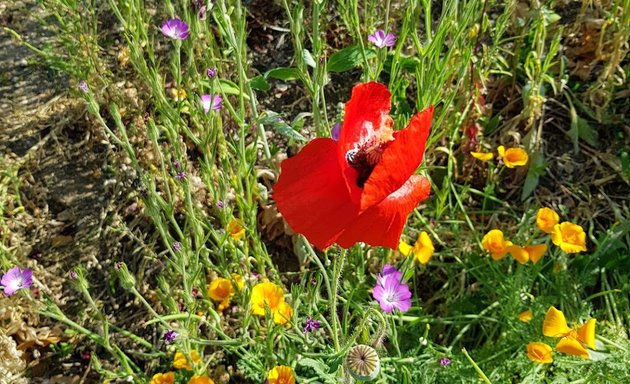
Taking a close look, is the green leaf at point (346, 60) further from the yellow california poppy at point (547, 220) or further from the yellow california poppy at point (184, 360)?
the yellow california poppy at point (184, 360)

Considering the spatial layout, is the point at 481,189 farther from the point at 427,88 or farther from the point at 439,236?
the point at 427,88

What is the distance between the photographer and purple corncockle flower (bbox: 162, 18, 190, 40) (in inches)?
62.2

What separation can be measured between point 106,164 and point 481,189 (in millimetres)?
1486

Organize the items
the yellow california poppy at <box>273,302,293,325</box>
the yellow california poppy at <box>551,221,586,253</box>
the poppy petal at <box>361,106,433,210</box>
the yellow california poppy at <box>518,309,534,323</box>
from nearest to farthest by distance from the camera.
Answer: the poppy petal at <box>361,106,433,210</box>
the yellow california poppy at <box>273,302,293,325</box>
the yellow california poppy at <box>518,309,534,323</box>
the yellow california poppy at <box>551,221,586,253</box>

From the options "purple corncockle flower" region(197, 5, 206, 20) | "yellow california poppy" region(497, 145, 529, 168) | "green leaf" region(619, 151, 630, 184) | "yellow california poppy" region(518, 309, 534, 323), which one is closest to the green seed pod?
"yellow california poppy" region(518, 309, 534, 323)

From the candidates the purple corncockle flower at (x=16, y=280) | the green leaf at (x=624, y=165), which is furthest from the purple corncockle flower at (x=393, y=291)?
the green leaf at (x=624, y=165)

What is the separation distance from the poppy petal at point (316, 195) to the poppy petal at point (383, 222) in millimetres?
19

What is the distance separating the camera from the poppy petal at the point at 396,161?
33.8 inches

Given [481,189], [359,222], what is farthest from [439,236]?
[359,222]

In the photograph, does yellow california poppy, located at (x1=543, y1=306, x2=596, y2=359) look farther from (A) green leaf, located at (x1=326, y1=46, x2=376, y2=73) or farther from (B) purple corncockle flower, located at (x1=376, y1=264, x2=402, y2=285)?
(A) green leaf, located at (x1=326, y1=46, x2=376, y2=73)

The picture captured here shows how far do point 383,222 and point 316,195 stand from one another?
0.11 m

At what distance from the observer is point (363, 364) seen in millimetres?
1156

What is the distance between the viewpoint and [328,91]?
265 cm

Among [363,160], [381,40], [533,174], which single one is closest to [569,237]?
[533,174]
